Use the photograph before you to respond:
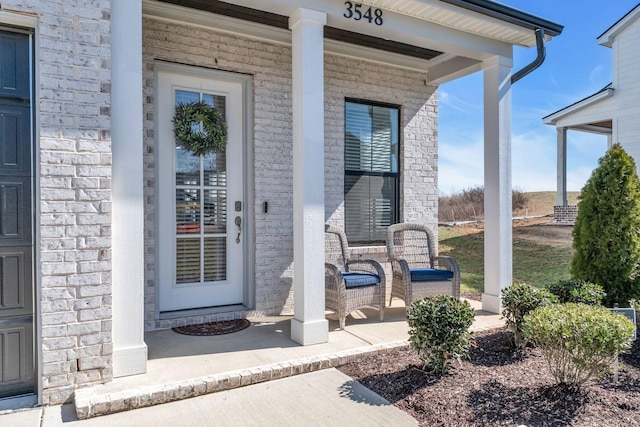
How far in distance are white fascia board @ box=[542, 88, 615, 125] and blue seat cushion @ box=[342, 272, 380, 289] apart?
905 cm

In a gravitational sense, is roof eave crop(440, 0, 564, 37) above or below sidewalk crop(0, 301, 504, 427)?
above

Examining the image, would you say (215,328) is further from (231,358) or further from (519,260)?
(519,260)

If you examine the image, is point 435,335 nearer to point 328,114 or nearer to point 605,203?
point 605,203

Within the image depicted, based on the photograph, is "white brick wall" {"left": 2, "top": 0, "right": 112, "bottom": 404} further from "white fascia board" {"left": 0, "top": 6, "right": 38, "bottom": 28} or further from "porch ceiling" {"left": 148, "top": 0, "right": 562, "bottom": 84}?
"porch ceiling" {"left": 148, "top": 0, "right": 562, "bottom": 84}

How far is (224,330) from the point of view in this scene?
390cm

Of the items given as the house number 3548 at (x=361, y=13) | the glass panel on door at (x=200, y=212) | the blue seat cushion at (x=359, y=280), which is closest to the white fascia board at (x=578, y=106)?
the house number 3548 at (x=361, y=13)

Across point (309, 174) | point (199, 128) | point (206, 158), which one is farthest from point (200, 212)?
point (309, 174)

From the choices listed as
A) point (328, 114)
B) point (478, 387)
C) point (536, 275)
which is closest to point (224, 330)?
point (478, 387)

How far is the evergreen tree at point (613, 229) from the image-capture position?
4.05 metres

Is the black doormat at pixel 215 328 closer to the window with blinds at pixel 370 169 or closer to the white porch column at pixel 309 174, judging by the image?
the white porch column at pixel 309 174

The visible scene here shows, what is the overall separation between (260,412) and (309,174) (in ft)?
6.16

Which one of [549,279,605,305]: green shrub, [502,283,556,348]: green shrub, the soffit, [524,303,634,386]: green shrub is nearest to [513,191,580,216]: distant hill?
the soffit

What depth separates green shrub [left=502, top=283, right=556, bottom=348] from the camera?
3211 millimetres

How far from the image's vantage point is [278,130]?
15.0ft
